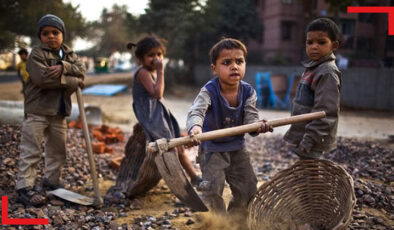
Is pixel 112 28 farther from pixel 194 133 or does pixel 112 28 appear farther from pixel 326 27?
pixel 194 133

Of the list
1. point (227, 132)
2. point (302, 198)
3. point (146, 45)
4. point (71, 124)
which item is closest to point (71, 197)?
point (146, 45)

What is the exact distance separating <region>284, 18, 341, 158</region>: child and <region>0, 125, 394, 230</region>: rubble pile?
82 centimetres

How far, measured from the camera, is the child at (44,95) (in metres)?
3.21

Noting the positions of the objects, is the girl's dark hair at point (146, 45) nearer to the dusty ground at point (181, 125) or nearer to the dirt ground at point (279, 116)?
the dusty ground at point (181, 125)

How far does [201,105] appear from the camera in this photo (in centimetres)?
259

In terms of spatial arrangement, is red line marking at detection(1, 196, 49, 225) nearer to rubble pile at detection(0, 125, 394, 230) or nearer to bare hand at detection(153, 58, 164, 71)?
rubble pile at detection(0, 125, 394, 230)

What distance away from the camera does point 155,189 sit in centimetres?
395

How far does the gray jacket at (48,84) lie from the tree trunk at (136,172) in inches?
33.1

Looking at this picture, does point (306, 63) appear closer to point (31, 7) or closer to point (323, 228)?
point (323, 228)

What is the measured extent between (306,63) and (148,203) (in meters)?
2.13

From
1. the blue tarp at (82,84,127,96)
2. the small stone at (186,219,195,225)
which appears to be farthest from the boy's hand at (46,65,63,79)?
the blue tarp at (82,84,127,96)

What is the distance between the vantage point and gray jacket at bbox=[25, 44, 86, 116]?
3.19 m

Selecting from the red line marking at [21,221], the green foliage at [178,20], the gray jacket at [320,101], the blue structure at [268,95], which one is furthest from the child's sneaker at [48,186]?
the green foliage at [178,20]

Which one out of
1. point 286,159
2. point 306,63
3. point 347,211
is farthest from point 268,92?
point 347,211
